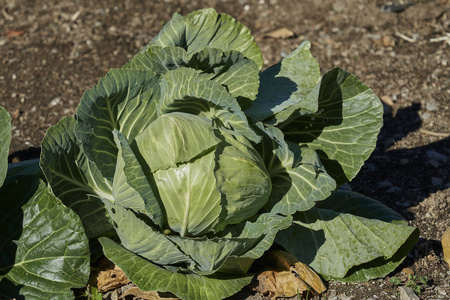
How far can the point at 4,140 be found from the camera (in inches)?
126

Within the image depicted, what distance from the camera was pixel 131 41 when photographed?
6.32 m

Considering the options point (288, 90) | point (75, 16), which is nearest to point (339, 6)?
point (75, 16)

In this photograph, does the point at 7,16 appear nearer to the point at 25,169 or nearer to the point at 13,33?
the point at 13,33

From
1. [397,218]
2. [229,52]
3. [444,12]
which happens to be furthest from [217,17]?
[444,12]

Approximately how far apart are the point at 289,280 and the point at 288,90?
49.9 inches

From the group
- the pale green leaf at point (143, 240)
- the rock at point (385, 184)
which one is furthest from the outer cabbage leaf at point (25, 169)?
the rock at point (385, 184)

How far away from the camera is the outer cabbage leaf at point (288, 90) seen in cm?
332

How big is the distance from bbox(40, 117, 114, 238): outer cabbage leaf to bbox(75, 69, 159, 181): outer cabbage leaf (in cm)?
14

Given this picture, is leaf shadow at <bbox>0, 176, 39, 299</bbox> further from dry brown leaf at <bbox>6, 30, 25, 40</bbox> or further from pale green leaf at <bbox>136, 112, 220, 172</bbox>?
dry brown leaf at <bbox>6, 30, 25, 40</bbox>

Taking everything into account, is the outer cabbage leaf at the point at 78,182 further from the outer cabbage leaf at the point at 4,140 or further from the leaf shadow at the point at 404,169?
the leaf shadow at the point at 404,169

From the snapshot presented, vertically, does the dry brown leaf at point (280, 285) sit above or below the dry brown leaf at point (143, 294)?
below

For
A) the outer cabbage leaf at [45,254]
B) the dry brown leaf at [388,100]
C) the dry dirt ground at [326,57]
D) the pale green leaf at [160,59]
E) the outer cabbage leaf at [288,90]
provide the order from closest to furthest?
1. the outer cabbage leaf at [45,254]
2. the pale green leaf at [160,59]
3. the outer cabbage leaf at [288,90]
4. the dry dirt ground at [326,57]
5. the dry brown leaf at [388,100]

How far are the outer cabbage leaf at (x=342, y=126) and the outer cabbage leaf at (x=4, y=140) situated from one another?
174 cm

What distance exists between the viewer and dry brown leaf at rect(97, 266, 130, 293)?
337cm
